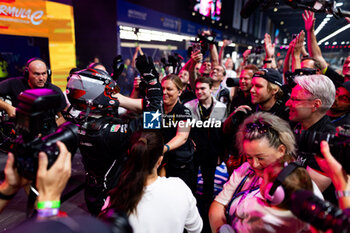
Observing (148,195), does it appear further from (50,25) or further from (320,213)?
(50,25)

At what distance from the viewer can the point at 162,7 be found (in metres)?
7.96

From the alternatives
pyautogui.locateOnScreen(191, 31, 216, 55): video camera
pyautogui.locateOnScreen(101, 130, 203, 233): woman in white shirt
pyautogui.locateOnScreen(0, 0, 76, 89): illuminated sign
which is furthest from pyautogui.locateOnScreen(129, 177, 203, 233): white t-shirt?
pyautogui.locateOnScreen(0, 0, 76, 89): illuminated sign

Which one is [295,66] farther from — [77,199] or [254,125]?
[77,199]

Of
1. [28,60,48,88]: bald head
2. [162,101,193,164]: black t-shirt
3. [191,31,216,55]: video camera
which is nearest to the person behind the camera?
[162,101,193,164]: black t-shirt

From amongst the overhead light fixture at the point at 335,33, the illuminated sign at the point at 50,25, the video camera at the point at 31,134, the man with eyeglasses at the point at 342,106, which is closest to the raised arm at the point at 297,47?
the overhead light fixture at the point at 335,33

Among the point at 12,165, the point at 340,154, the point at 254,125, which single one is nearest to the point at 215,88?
the point at 254,125

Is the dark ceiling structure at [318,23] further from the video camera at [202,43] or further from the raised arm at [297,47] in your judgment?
the video camera at [202,43]

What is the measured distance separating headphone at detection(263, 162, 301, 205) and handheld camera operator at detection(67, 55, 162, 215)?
0.80 m

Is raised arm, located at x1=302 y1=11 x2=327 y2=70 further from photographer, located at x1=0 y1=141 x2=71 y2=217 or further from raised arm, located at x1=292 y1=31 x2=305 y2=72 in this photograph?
photographer, located at x1=0 y1=141 x2=71 y2=217

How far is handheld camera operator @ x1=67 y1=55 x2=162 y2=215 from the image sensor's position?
1.33 m

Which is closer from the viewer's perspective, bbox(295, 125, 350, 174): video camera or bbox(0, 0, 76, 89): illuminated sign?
bbox(295, 125, 350, 174): video camera

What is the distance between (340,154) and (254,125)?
22.3 inches

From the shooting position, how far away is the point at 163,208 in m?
1.01

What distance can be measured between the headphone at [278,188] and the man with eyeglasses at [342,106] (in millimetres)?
1290
